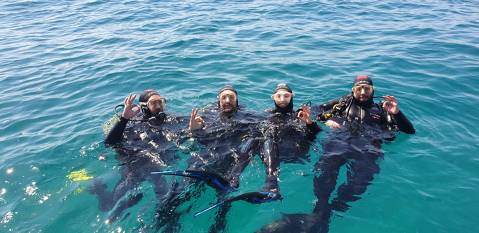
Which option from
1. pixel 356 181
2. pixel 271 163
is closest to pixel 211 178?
pixel 271 163

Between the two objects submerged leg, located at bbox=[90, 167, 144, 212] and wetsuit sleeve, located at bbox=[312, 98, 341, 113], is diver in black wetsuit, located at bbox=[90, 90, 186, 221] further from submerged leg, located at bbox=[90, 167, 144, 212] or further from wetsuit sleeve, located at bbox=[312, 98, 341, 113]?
wetsuit sleeve, located at bbox=[312, 98, 341, 113]

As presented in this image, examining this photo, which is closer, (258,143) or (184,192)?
(184,192)

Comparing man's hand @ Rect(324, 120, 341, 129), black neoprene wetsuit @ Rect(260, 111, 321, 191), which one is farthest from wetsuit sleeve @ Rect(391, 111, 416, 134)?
Result: black neoprene wetsuit @ Rect(260, 111, 321, 191)

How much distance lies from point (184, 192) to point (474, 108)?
253 inches

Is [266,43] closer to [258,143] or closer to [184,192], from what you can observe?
[258,143]

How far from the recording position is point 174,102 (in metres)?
8.98

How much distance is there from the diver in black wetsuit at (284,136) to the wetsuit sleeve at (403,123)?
4.82 feet

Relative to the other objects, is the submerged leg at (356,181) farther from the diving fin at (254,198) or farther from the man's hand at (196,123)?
the man's hand at (196,123)

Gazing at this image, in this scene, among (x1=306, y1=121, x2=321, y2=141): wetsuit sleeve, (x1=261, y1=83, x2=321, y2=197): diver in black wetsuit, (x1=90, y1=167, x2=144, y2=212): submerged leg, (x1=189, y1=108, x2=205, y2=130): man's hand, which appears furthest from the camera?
(x1=189, y1=108, x2=205, y2=130): man's hand

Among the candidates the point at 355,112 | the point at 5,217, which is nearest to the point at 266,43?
the point at 355,112

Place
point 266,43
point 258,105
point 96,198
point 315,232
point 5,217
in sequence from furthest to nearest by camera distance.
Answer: point 266,43 → point 258,105 → point 96,198 → point 5,217 → point 315,232

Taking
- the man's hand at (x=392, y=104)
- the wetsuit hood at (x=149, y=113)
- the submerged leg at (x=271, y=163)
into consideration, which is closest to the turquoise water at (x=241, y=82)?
the submerged leg at (x=271, y=163)

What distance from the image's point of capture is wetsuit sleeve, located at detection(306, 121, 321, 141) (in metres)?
6.21

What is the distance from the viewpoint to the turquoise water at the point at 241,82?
5.21 m
